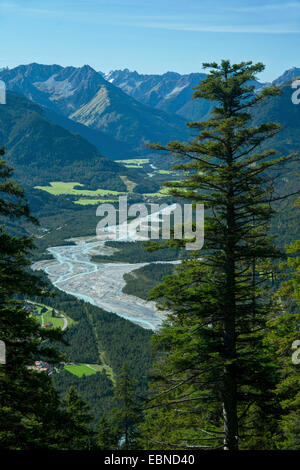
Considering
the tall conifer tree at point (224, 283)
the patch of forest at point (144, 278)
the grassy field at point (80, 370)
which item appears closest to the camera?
the tall conifer tree at point (224, 283)

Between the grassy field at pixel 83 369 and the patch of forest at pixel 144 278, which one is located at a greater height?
the patch of forest at pixel 144 278

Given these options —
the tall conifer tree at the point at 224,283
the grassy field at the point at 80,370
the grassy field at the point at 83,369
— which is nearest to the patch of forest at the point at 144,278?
the grassy field at the point at 83,369

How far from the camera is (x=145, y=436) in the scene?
34094mm

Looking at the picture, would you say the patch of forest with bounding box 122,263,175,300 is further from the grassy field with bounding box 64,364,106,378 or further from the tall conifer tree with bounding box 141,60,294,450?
the tall conifer tree with bounding box 141,60,294,450

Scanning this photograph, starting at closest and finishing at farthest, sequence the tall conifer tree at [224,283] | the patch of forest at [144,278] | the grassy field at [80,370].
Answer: the tall conifer tree at [224,283] → the grassy field at [80,370] → the patch of forest at [144,278]

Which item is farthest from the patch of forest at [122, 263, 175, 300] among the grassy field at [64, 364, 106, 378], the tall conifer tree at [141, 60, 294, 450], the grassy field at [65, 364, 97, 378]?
the tall conifer tree at [141, 60, 294, 450]

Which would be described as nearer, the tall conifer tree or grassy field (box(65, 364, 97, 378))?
the tall conifer tree

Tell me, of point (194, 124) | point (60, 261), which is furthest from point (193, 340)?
point (60, 261)

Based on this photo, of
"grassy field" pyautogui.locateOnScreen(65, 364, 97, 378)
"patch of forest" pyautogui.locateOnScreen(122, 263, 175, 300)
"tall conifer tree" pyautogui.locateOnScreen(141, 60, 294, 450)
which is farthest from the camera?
"patch of forest" pyautogui.locateOnScreen(122, 263, 175, 300)

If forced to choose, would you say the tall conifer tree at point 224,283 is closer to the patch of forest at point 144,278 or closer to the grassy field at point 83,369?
the grassy field at point 83,369

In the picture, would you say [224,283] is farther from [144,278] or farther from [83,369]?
[144,278]

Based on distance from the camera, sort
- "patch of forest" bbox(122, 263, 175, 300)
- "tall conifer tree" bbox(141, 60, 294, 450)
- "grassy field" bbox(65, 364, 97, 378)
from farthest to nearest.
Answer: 1. "patch of forest" bbox(122, 263, 175, 300)
2. "grassy field" bbox(65, 364, 97, 378)
3. "tall conifer tree" bbox(141, 60, 294, 450)

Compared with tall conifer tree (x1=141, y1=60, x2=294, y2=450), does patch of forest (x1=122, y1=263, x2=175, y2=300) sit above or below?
above
